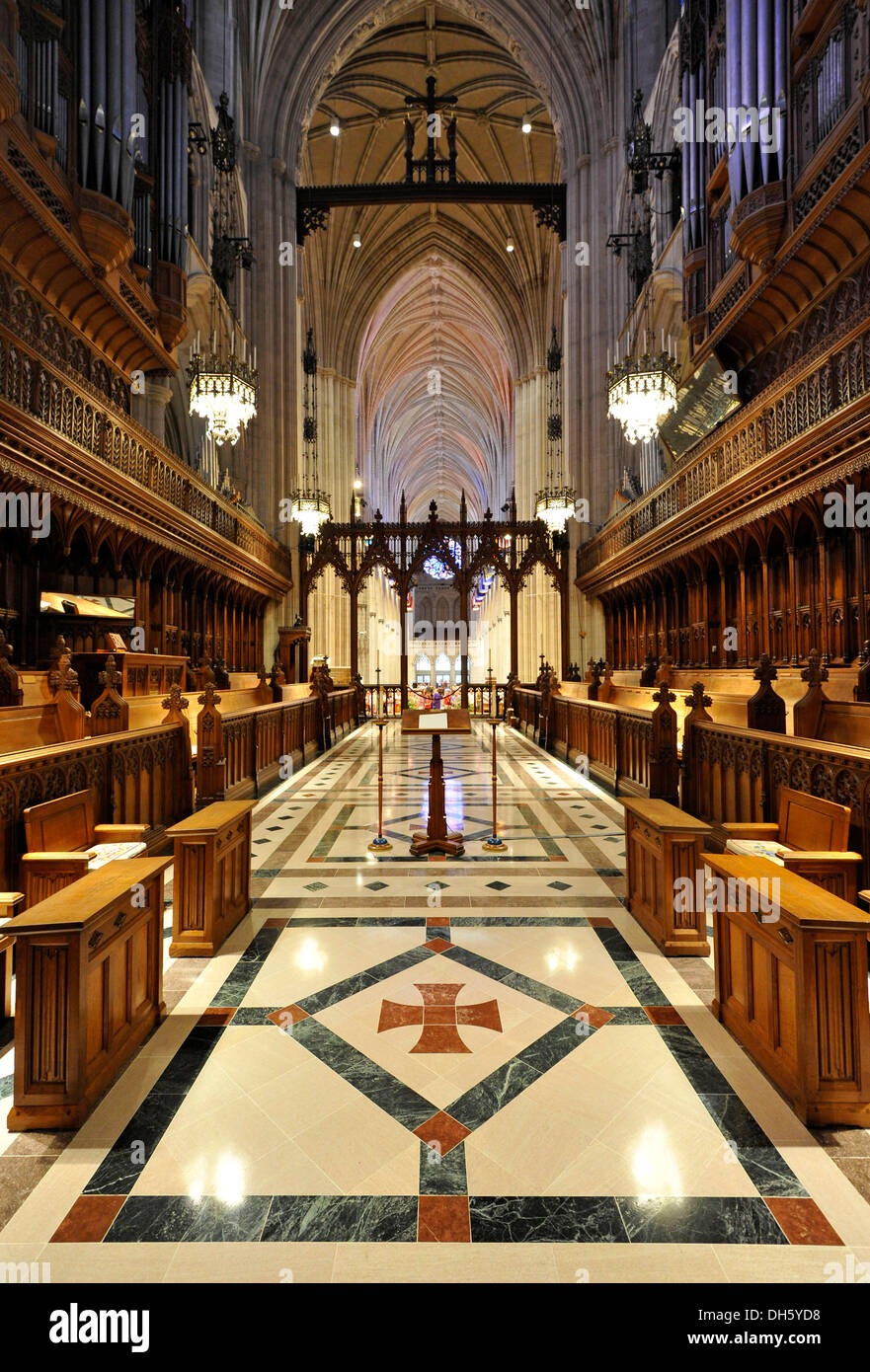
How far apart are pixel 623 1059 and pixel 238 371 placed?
10090 millimetres

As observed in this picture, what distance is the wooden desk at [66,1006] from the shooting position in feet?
6.13

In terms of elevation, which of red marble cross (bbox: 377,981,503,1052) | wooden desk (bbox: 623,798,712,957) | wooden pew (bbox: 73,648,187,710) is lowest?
red marble cross (bbox: 377,981,503,1052)

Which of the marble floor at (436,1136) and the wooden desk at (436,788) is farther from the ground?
the wooden desk at (436,788)

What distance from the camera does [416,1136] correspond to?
184 cm

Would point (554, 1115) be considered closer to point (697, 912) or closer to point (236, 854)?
point (697, 912)

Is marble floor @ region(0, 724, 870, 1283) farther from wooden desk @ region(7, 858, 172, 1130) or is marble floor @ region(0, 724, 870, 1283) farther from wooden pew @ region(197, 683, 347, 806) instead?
wooden pew @ region(197, 683, 347, 806)

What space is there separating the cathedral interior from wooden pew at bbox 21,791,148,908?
0.06 feet

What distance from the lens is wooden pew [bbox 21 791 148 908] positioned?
2803 millimetres

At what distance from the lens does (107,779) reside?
405 cm

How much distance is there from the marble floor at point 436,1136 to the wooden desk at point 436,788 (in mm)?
1411

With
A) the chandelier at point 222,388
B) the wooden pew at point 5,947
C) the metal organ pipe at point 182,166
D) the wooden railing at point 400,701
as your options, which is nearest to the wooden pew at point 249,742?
the wooden pew at point 5,947

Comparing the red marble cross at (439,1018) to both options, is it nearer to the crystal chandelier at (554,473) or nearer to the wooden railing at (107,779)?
the wooden railing at (107,779)

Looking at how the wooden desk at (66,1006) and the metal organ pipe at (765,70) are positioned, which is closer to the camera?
the wooden desk at (66,1006)

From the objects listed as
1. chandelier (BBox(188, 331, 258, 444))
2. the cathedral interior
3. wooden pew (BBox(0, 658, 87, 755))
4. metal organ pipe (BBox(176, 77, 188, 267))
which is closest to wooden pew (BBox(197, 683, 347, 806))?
the cathedral interior
